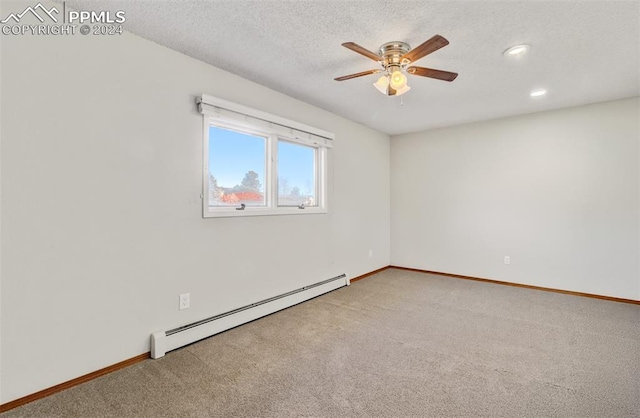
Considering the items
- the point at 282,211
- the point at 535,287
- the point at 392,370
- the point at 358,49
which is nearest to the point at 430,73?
the point at 358,49

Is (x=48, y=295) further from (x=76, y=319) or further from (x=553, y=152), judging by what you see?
(x=553, y=152)

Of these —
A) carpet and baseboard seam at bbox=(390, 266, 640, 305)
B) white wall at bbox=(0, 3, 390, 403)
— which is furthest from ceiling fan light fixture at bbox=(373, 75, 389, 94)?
carpet and baseboard seam at bbox=(390, 266, 640, 305)

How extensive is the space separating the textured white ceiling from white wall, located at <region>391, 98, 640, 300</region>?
0.62 m

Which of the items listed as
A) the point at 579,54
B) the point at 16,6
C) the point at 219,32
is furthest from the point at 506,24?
the point at 16,6

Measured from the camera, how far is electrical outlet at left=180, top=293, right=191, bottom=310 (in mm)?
2455

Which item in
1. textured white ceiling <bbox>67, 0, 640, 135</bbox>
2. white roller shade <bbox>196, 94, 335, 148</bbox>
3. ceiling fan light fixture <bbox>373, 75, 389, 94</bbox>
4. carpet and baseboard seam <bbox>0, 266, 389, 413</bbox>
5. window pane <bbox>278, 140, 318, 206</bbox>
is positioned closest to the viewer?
carpet and baseboard seam <bbox>0, 266, 389, 413</bbox>

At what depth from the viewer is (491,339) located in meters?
2.58

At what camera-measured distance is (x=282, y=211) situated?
3.32 metres

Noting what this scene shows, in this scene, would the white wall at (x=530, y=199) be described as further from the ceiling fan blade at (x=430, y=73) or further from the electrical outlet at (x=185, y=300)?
the electrical outlet at (x=185, y=300)

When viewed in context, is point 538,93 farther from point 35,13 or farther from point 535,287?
point 35,13

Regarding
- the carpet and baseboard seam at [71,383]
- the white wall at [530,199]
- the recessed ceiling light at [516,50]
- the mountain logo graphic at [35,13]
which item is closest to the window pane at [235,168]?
the mountain logo graphic at [35,13]

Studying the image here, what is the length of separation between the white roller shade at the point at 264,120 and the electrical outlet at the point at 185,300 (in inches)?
61.0

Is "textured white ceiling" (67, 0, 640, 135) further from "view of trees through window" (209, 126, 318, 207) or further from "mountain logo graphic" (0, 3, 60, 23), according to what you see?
"view of trees through window" (209, 126, 318, 207)

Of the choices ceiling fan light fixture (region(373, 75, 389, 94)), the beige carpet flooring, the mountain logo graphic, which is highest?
the mountain logo graphic
